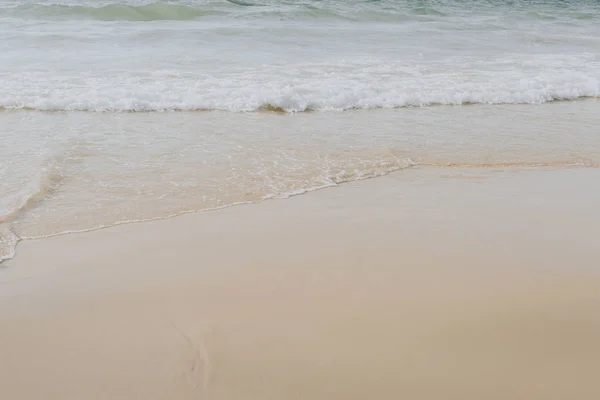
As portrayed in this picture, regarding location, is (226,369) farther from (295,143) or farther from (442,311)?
(295,143)

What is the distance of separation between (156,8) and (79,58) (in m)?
6.12

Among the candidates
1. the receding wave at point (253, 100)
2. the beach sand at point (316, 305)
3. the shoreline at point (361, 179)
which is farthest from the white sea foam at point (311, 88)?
the beach sand at point (316, 305)

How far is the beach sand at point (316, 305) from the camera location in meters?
2.16

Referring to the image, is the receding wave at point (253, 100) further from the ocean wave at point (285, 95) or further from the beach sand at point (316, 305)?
the beach sand at point (316, 305)

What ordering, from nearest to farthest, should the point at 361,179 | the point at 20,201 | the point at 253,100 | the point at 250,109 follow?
the point at 20,201, the point at 361,179, the point at 250,109, the point at 253,100

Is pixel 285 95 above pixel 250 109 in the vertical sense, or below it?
above

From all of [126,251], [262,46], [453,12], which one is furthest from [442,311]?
[453,12]

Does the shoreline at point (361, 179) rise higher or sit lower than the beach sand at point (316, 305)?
lower

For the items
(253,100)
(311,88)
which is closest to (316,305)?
(253,100)

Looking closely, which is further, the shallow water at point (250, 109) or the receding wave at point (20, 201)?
the shallow water at point (250, 109)

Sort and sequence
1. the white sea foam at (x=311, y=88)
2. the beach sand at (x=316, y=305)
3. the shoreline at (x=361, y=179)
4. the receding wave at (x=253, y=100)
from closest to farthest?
the beach sand at (x=316, y=305), the shoreline at (x=361, y=179), the receding wave at (x=253, y=100), the white sea foam at (x=311, y=88)

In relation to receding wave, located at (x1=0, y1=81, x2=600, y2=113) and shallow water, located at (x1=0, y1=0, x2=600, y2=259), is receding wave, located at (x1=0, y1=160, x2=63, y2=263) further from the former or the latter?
receding wave, located at (x1=0, y1=81, x2=600, y2=113)

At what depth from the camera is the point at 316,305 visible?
2.65 metres

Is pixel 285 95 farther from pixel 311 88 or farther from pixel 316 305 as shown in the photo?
pixel 316 305
